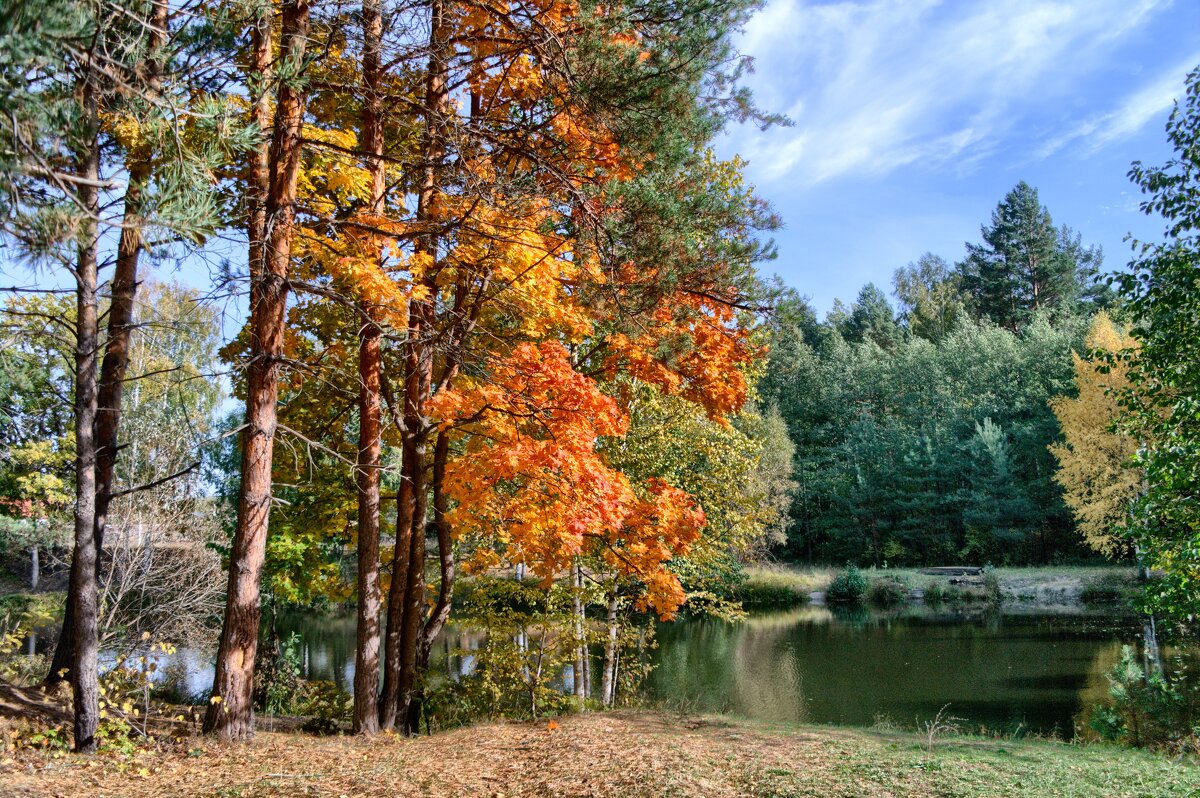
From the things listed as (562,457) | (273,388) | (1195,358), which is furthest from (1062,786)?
(273,388)

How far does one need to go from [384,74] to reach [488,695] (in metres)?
7.52

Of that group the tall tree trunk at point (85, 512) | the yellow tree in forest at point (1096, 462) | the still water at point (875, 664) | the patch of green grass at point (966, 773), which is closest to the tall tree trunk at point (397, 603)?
the still water at point (875, 664)

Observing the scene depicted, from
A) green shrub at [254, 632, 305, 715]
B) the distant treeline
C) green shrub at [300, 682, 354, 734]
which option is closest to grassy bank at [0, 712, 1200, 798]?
green shrub at [300, 682, 354, 734]

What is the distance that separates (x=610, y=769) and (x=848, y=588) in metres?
24.2

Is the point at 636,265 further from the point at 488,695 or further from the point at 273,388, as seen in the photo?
the point at 488,695

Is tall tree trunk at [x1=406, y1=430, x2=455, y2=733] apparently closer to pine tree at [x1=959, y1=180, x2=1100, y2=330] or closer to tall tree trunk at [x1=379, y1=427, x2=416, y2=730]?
tall tree trunk at [x1=379, y1=427, x2=416, y2=730]

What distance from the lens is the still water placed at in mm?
12828

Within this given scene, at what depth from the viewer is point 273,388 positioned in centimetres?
648

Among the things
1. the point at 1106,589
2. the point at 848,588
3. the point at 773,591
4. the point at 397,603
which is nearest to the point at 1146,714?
the point at 397,603

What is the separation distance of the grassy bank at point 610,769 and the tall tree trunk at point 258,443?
456 millimetres

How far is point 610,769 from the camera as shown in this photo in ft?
19.0

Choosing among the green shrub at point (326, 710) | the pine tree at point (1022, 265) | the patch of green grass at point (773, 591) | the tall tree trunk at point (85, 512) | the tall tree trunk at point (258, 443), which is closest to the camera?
the tall tree trunk at point (85, 512)

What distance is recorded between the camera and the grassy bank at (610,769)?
16.8ft

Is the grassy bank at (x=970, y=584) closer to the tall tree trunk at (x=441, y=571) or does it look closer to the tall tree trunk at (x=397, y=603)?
the tall tree trunk at (x=441, y=571)
